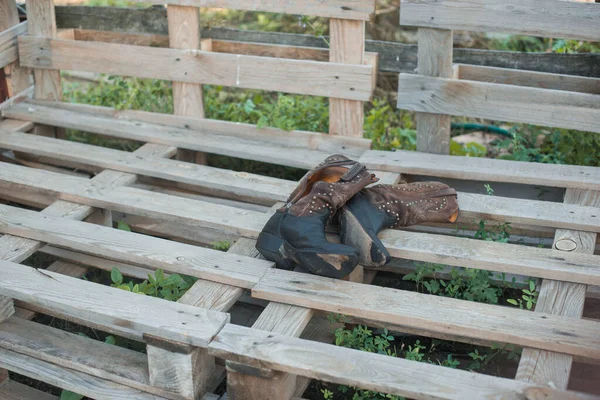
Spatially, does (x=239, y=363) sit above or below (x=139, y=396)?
above

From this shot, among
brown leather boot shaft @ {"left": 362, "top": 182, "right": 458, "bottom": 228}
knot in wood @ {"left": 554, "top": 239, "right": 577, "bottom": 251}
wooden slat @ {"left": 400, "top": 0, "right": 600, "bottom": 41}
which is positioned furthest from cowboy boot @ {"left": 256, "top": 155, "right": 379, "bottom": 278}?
wooden slat @ {"left": 400, "top": 0, "right": 600, "bottom": 41}

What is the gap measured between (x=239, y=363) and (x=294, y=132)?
206cm

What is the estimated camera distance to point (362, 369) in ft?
8.55

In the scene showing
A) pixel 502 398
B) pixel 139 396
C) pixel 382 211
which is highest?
pixel 382 211

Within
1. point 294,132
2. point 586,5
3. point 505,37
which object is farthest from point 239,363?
point 505,37

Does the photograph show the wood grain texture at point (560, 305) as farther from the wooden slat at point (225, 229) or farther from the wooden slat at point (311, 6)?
the wooden slat at point (311, 6)

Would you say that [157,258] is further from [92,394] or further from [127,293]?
[92,394]

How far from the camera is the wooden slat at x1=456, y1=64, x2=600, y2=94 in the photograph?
4.30m

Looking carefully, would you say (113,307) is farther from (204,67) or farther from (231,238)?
(204,67)

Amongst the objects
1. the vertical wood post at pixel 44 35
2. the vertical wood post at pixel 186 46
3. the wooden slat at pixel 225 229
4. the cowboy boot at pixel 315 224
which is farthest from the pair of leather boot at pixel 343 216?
the vertical wood post at pixel 44 35

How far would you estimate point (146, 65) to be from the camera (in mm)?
4723

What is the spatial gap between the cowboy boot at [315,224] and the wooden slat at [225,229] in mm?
144

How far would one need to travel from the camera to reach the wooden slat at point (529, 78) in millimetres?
4297

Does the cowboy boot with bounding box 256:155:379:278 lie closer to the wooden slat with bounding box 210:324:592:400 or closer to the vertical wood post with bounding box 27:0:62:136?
the wooden slat with bounding box 210:324:592:400
